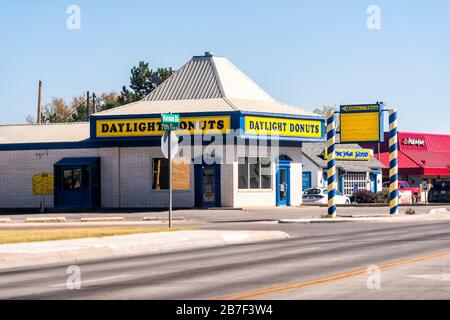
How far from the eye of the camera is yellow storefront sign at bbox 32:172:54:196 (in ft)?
169

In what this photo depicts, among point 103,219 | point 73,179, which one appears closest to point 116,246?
point 103,219

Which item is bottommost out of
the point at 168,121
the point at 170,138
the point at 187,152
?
the point at 170,138

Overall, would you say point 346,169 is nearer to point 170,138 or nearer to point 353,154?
point 353,154

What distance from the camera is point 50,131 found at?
58.0 metres

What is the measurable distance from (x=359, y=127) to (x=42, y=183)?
1844 centimetres

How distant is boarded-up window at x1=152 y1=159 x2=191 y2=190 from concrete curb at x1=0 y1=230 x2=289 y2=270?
19.5 m

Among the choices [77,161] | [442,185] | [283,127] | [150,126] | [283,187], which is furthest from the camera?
[442,185]

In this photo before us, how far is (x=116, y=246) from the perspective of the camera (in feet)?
80.2

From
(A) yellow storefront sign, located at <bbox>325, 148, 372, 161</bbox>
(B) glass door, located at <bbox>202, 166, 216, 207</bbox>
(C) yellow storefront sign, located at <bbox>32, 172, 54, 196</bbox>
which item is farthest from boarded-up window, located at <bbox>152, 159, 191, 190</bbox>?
(A) yellow storefront sign, located at <bbox>325, 148, 372, 161</bbox>

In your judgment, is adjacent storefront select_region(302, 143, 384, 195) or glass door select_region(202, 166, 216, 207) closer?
glass door select_region(202, 166, 216, 207)

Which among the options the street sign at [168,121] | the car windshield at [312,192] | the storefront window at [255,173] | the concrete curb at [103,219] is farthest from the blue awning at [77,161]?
the street sign at [168,121]

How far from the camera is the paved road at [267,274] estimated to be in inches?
556

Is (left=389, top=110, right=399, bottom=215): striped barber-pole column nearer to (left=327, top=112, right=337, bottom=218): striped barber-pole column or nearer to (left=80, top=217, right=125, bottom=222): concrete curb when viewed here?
(left=327, top=112, right=337, bottom=218): striped barber-pole column
